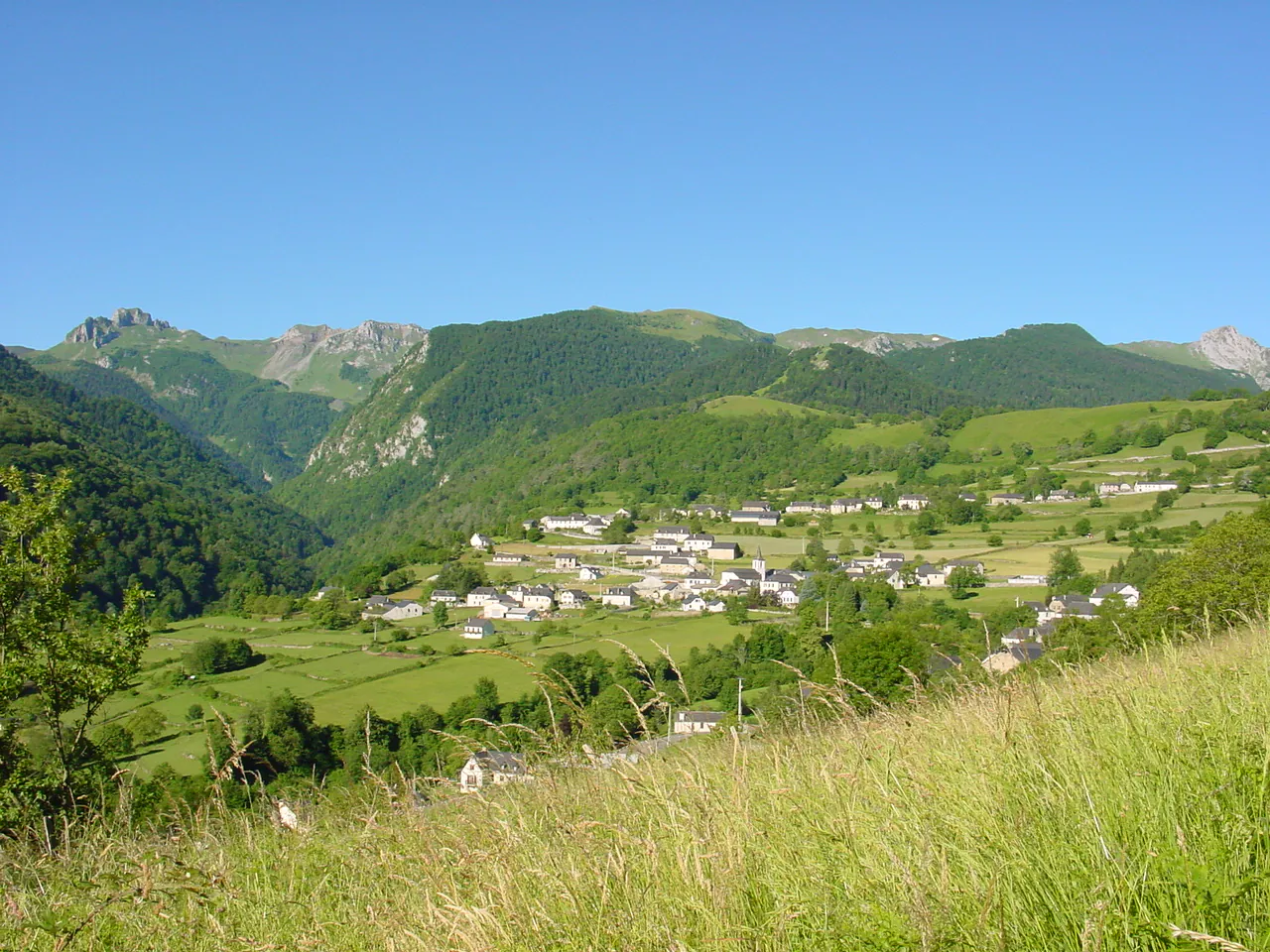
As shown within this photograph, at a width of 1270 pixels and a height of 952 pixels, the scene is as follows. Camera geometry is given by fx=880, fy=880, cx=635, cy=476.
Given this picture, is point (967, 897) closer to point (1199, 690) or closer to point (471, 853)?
point (471, 853)

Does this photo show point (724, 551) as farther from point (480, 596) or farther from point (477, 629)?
point (477, 629)

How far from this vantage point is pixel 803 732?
197 inches

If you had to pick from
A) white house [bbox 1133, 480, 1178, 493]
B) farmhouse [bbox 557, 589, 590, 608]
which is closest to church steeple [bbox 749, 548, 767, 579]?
farmhouse [bbox 557, 589, 590, 608]

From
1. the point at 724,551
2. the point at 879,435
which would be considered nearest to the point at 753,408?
the point at 879,435

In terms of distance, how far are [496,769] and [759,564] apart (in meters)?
64.6

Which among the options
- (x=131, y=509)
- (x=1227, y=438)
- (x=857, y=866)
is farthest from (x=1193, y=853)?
(x=131, y=509)

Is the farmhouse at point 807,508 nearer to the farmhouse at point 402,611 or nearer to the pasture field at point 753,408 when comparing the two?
the pasture field at point 753,408

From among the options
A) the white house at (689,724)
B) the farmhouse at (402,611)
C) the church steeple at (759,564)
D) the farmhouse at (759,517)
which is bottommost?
the farmhouse at (402,611)

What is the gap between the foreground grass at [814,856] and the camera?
2.22 m

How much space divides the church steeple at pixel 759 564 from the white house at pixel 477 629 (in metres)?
20.2

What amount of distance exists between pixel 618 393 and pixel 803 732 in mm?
187411

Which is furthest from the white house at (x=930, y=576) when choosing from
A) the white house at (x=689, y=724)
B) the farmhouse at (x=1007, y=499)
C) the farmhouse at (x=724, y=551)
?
the white house at (x=689, y=724)

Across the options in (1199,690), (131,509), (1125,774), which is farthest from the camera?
(131,509)

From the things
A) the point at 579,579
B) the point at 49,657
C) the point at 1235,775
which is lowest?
the point at 579,579
